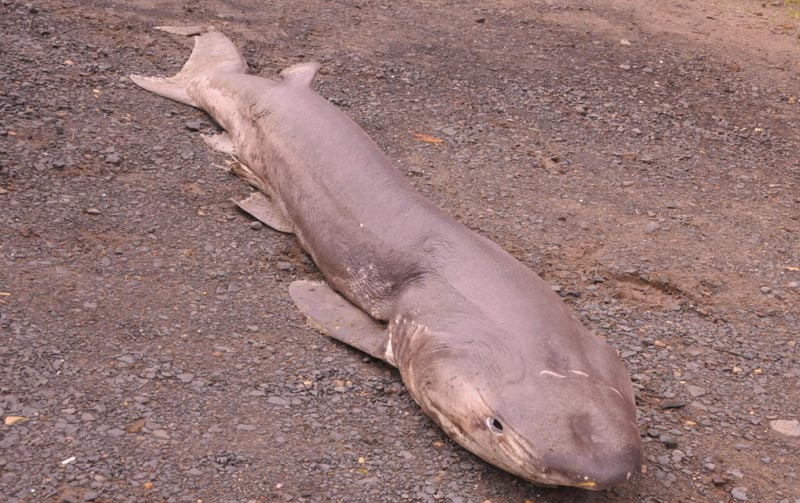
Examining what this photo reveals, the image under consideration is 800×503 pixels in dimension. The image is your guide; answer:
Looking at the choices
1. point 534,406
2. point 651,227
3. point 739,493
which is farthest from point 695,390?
point 651,227

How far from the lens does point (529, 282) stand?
435cm

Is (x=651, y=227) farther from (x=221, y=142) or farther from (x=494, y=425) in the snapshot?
(x=221, y=142)

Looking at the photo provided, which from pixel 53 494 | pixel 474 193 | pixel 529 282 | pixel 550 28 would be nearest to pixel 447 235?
pixel 529 282

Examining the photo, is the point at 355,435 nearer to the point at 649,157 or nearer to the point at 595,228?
the point at 595,228

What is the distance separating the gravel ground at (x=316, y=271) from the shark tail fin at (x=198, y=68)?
0.21 m

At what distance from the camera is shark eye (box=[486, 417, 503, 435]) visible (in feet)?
11.8

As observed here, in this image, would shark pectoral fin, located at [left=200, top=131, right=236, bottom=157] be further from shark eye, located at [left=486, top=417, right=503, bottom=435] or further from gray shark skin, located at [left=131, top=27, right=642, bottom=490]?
shark eye, located at [left=486, top=417, right=503, bottom=435]

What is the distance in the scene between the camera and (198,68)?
274 inches

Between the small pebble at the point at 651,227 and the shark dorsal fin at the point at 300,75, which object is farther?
the shark dorsal fin at the point at 300,75

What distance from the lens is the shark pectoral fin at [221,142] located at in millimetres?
6219

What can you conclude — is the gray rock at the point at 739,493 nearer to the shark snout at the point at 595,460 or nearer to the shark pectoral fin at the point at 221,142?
the shark snout at the point at 595,460

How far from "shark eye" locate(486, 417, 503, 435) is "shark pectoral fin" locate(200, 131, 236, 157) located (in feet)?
10.6

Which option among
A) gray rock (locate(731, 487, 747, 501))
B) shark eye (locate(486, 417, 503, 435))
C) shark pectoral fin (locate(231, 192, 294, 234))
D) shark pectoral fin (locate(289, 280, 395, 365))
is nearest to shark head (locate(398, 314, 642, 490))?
shark eye (locate(486, 417, 503, 435))

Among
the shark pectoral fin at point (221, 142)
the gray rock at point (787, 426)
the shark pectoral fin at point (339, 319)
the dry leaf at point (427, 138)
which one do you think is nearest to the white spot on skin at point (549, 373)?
the shark pectoral fin at point (339, 319)
